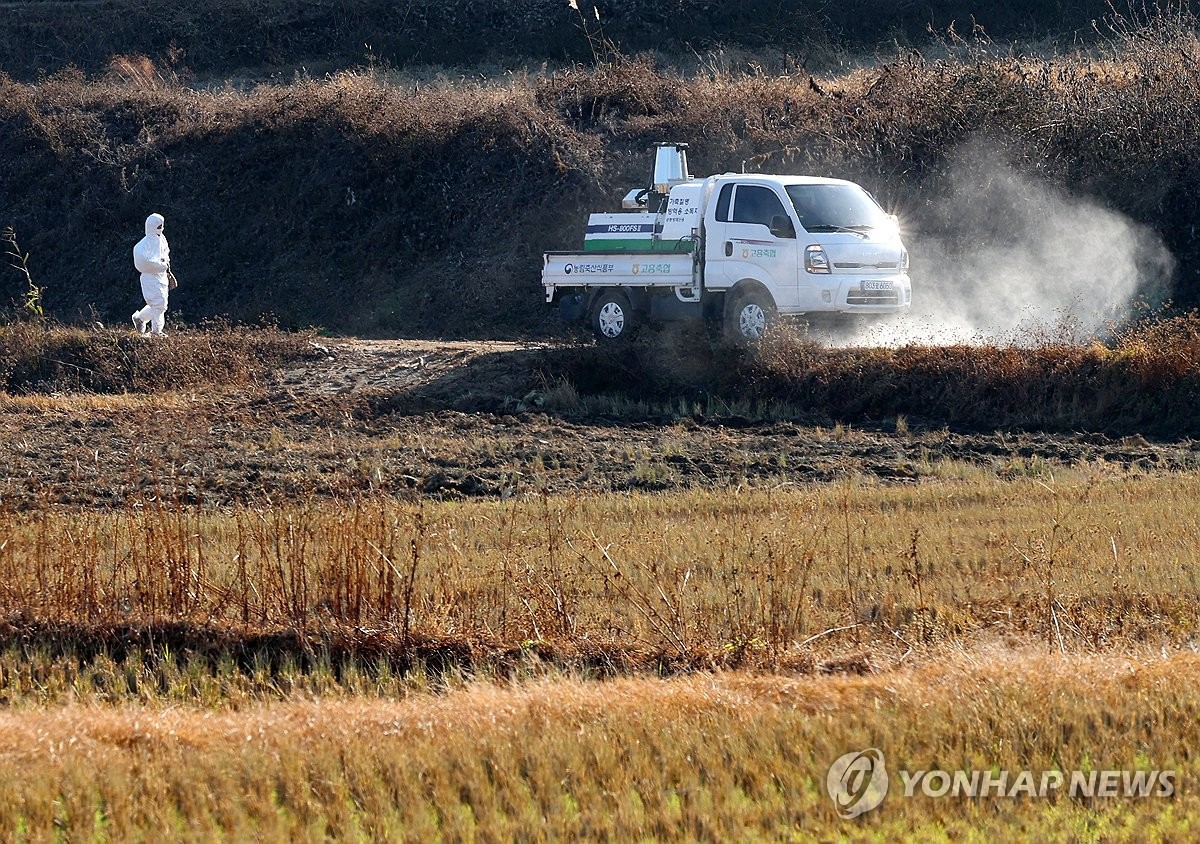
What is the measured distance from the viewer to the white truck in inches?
732

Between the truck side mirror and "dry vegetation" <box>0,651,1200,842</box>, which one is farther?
the truck side mirror

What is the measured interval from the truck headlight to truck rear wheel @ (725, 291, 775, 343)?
87cm

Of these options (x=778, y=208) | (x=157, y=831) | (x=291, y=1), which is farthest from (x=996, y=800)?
(x=291, y=1)

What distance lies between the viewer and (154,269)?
23.0m

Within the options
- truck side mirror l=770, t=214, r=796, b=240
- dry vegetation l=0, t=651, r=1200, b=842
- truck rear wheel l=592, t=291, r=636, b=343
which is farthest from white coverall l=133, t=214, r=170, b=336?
dry vegetation l=0, t=651, r=1200, b=842

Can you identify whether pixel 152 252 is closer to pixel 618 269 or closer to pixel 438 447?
pixel 618 269

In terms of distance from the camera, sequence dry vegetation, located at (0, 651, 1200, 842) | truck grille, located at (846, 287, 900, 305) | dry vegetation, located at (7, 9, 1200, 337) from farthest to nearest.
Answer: dry vegetation, located at (7, 9, 1200, 337) → truck grille, located at (846, 287, 900, 305) → dry vegetation, located at (0, 651, 1200, 842)

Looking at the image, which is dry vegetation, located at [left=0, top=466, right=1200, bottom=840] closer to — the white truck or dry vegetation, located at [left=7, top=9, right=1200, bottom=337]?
the white truck

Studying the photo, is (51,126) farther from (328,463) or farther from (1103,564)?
(1103,564)

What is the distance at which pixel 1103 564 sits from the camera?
31.6 ft

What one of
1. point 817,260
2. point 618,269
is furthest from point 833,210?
point 618,269

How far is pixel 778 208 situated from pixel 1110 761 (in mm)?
13597

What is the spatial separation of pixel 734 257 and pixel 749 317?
86 centimetres

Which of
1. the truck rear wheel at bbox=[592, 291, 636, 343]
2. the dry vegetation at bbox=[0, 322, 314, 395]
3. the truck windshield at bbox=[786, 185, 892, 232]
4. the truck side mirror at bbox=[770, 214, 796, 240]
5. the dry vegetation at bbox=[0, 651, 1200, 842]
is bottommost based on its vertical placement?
the dry vegetation at bbox=[0, 651, 1200, 842]
